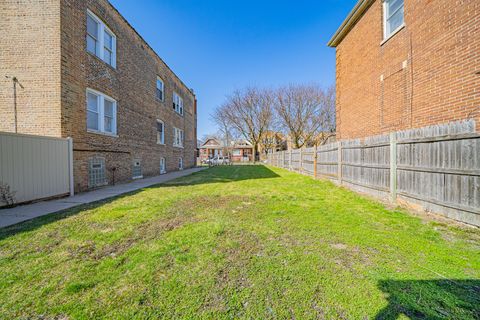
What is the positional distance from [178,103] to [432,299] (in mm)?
18004

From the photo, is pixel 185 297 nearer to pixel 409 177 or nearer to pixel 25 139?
pixel 409 177

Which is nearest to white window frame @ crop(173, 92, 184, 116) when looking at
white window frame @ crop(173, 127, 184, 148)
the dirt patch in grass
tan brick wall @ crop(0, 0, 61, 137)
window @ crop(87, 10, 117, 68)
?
white window frame @ crop(173, 127, 184, 148)

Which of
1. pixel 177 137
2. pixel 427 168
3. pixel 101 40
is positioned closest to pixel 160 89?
pixel 177 137

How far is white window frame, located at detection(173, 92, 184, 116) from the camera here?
16.4 metres

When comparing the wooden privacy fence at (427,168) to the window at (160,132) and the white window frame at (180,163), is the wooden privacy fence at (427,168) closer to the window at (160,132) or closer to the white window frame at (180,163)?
the window at (160,132)

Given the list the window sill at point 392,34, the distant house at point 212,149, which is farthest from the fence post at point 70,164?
the distant house at point 212,149

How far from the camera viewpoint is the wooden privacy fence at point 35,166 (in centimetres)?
Result: 466

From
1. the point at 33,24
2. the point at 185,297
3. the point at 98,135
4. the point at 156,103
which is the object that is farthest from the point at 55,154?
the point at 156,103

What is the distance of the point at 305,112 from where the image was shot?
101 feet

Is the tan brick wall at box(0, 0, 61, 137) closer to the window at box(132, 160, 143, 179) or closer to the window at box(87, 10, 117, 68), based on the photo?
the window at box(87, 10, 117, 68)

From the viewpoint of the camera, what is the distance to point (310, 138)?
32.5 m

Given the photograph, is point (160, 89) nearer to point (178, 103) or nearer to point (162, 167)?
point (178, 103)

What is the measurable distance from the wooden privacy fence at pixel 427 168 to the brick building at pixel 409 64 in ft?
3.67

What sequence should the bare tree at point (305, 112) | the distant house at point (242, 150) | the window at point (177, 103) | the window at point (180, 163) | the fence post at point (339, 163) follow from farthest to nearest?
the distant house at point (242, 150), the bare tree at point (305, 112), the window at point (180, 163), the window at point (177, 103), the fence post at point (339, 163)
